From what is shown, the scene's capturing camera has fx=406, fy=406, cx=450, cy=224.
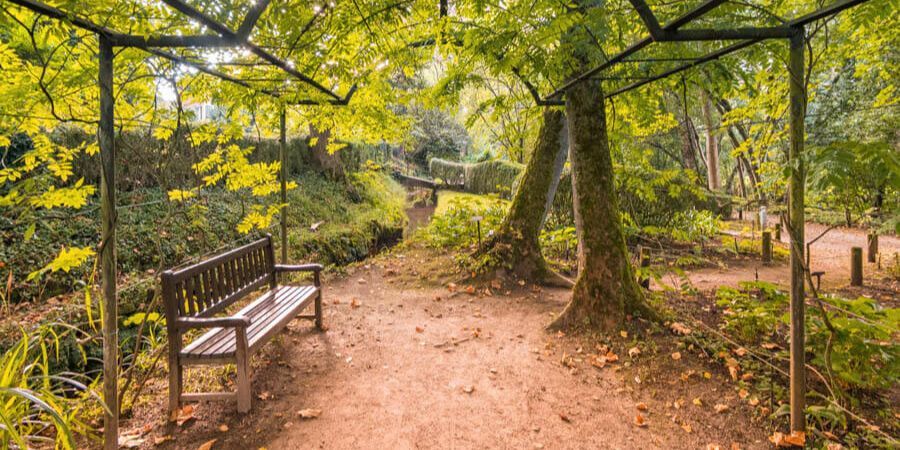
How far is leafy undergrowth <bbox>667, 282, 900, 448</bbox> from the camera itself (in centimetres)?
240

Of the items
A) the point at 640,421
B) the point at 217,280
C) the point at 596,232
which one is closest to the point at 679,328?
the point at 596,232

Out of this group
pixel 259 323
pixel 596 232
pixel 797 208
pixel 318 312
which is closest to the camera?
pixel 797 208

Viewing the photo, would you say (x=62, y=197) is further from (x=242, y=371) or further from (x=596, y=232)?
(x=596, y=232)

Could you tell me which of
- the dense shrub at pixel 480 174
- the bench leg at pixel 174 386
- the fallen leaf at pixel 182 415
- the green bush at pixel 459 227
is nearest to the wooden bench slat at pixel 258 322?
the bench leg at pixel 174 386

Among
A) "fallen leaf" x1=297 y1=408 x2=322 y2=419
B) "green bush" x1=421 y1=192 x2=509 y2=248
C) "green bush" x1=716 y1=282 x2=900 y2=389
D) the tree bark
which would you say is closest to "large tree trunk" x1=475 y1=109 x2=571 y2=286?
"green bush" x1=421 y1=192 x2=509 y2=248

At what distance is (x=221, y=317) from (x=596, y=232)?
358 centimetres

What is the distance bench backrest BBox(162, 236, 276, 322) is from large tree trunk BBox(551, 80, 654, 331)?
3.25 m

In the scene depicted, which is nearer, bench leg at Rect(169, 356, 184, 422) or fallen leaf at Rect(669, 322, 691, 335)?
bench leg at Rect(169, 356, 184, 422)

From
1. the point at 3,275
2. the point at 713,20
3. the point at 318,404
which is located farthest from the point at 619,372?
the point at 3,275

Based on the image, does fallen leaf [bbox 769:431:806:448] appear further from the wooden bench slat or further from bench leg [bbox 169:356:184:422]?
bench leg [bbox 169:356:184:422]

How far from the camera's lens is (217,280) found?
359 centimetres

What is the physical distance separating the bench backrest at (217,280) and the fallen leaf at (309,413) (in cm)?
114

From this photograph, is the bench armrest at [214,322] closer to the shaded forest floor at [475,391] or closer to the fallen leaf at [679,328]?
the shaded forest floor at [475,391]

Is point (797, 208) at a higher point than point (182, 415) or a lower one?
higher
